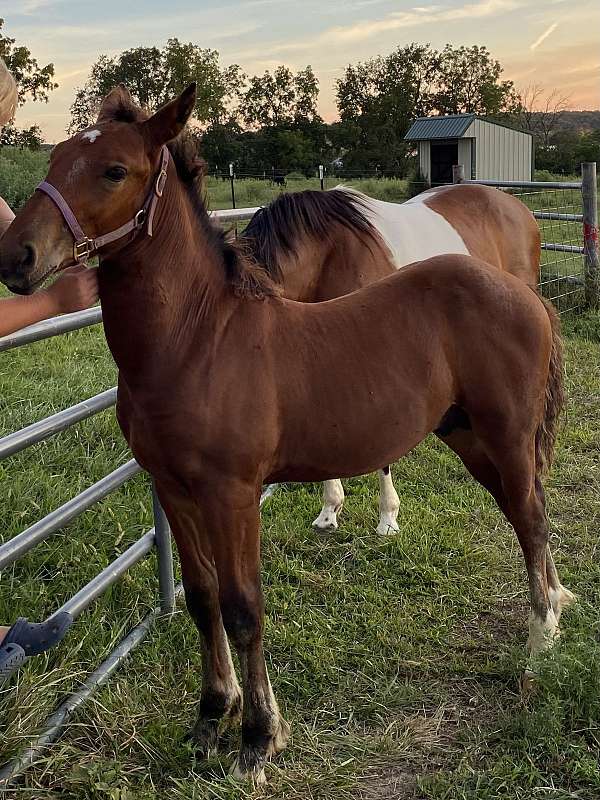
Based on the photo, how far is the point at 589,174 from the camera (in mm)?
7203

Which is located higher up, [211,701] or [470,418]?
[470,418]

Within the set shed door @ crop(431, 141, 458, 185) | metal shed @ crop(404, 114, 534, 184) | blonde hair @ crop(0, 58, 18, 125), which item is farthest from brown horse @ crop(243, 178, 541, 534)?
shed door @ crop(431, 141, 458, 185)

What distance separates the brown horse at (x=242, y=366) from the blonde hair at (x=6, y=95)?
15.0 inches

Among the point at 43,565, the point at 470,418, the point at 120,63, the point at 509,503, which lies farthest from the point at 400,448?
the point at 120,63

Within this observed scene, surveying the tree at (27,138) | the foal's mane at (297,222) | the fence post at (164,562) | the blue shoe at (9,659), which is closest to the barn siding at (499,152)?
the tree at (27,138)

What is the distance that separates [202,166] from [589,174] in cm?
637

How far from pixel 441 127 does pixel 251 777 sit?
2355 centimetres

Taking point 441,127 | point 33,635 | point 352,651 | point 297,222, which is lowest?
point 352,651

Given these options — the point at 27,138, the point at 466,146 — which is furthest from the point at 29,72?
the point at 466,146

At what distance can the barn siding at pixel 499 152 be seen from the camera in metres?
22.5

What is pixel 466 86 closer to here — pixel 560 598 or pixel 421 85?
pixel 421 85

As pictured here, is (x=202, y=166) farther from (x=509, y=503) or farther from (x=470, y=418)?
(x=509, y=503)

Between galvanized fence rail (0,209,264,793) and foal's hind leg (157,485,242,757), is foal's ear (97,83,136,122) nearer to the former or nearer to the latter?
galvanized fence rail (0,209,264,793)

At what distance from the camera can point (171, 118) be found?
1.66 meters
